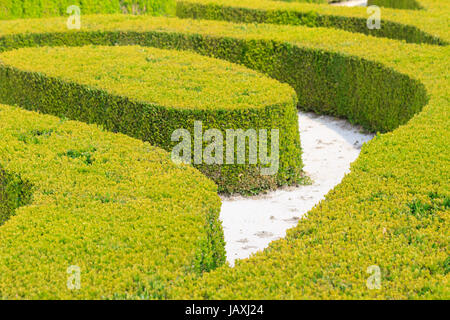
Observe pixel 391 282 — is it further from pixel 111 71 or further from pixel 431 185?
pixel 111 71

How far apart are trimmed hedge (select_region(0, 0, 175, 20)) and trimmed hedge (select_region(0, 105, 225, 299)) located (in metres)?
10.9

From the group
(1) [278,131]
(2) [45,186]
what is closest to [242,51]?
(1) [278,131]

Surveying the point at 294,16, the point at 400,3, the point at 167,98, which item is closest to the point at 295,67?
the point at 294,16

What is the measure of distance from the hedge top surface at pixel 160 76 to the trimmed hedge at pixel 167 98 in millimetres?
17

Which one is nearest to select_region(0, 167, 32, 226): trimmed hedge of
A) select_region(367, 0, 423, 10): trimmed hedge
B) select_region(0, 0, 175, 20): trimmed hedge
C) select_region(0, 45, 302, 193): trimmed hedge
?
select_region(0, 45, 302, 193): trimmed hedge

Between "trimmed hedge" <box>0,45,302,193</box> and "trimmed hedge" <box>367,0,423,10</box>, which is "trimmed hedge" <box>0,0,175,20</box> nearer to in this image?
"trimmed hedge" <box>0,45,302,193</box>

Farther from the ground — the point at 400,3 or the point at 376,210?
the point at 400,3

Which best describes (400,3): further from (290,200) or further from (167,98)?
(167,98)

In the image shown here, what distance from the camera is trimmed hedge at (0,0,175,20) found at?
16.9 m

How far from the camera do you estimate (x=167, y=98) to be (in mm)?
8852

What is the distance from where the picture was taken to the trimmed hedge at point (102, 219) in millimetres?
4309

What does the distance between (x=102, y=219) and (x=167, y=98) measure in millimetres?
3984

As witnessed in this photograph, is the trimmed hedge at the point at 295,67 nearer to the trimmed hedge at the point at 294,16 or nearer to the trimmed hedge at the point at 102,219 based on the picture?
the trimmed hedge at the point at 294,16
